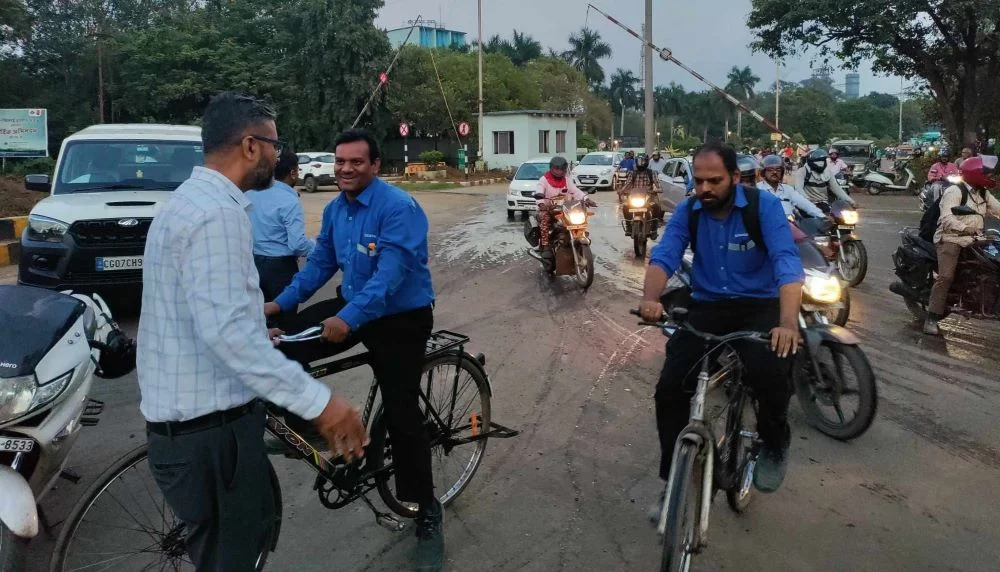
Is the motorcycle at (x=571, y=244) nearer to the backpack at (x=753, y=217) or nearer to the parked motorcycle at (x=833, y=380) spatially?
the parked motorcycle at (x=833, y=380)

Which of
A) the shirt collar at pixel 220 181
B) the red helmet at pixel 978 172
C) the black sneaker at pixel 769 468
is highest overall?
the red helmet at pixel 978 172

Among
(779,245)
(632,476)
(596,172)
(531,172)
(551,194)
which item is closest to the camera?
(779,245)

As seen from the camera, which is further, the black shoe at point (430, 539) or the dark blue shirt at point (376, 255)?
the black shoe at point (430, 539)

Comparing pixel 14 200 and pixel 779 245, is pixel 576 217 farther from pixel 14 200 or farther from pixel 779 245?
pixel 14 200

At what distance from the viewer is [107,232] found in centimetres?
761

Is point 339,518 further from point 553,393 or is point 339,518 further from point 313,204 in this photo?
point 313,204

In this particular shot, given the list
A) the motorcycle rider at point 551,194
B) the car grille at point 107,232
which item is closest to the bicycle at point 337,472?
the car grille at point 107,232

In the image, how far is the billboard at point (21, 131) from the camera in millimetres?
18812

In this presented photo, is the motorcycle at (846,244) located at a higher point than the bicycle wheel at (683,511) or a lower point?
higher

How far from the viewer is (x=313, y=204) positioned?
24.1 metres

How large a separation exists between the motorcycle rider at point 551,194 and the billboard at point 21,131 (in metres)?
14.2

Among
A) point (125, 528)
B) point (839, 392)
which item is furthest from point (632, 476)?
point (125, 528)

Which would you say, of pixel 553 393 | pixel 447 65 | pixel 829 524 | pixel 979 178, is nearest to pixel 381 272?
pixel 829 524

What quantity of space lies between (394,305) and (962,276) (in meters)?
6.03
